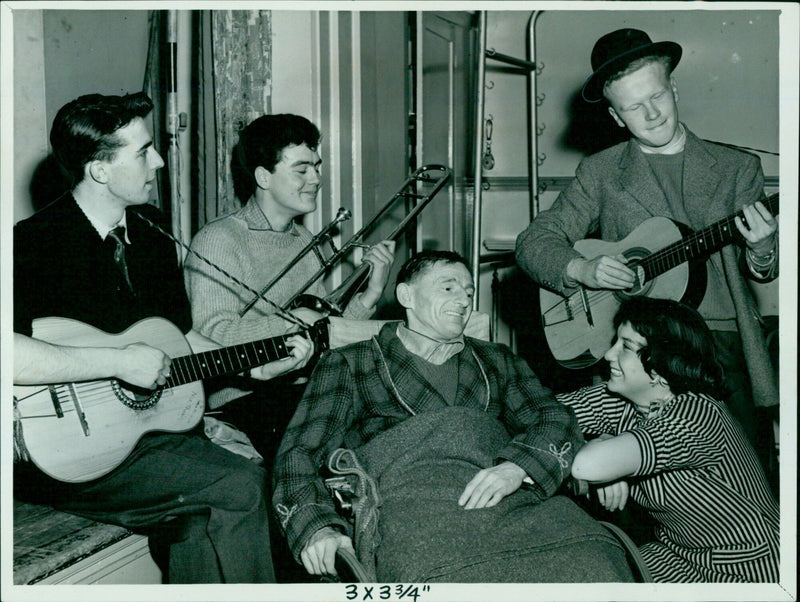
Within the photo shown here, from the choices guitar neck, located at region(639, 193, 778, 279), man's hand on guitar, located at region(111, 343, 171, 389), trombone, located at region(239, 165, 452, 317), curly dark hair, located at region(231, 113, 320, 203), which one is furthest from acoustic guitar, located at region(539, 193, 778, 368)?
man's hand on guitar, located at region(111, 343, 171, 389)

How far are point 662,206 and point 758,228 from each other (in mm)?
370

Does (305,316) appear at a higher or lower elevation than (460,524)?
higher

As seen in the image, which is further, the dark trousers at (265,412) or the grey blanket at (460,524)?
the dark trousers at (265,412)

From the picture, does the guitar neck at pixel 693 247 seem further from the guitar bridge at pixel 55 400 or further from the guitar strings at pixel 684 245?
the guitar bridge at pixel 55 400

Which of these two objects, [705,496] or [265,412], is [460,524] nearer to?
[705,496]

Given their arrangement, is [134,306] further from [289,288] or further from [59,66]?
[59,66]

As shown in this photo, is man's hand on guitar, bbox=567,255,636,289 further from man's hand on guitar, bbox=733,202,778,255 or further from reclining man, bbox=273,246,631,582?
reclining man, bbox=273,246,631,582

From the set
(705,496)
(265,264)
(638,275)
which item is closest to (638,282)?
(638,275)

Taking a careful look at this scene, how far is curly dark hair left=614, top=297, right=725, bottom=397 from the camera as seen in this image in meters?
2.02

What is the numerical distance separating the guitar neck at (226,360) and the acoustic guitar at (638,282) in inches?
40.1

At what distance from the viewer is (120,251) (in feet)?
7.47

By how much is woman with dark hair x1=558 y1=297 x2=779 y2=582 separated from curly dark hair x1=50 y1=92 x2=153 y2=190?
155cm

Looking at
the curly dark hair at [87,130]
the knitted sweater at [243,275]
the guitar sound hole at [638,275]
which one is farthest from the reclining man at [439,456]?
the curly dark hair at [87,130]

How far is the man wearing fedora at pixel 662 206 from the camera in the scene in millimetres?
2350
